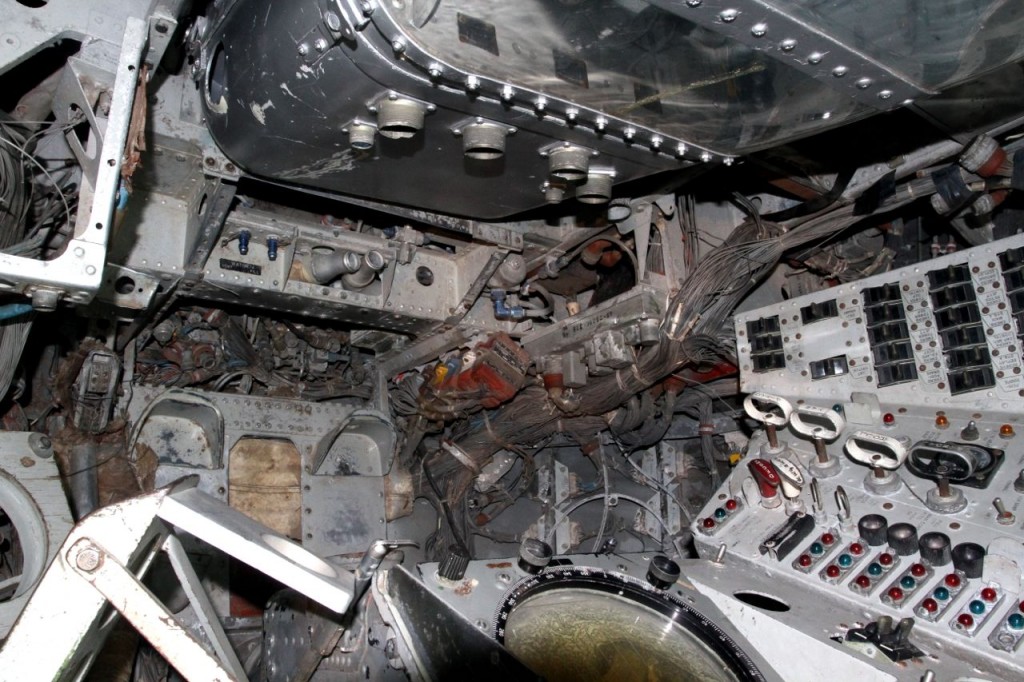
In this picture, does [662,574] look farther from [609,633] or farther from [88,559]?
[88,559]

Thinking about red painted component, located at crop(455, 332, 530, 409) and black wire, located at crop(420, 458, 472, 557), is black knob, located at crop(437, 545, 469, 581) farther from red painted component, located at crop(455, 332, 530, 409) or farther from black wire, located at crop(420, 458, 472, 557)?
black wire, located at crop(420, 458, 472, 557)

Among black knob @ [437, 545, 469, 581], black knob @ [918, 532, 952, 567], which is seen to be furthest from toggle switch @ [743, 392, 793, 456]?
black knob @ [437, 545, 469, 581]

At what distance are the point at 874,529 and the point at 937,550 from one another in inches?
7.8

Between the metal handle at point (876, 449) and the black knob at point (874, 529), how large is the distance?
0.57 feet

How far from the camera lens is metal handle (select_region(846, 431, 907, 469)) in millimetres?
2641

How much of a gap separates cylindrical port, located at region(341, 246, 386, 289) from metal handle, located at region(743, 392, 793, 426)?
4.91 feet

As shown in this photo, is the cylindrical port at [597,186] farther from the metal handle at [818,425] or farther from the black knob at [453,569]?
the black knob at [453,569]

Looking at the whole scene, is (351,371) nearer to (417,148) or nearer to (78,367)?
(78,367)

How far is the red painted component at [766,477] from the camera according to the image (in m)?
2.92

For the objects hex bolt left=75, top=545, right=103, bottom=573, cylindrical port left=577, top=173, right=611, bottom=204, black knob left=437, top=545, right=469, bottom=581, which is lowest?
black knob left=437, top=545, right=469, bottom=581

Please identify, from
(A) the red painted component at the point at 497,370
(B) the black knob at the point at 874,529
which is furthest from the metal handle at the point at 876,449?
(A) the red painted component at the point at 497,370

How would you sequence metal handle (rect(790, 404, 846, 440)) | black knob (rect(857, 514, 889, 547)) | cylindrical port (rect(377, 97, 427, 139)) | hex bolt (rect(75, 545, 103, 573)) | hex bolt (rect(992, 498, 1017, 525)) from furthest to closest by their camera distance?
metal handle (rect(790, 404, 846, 440)) < black knob (rect(857, 514, 889, 547)) < hex bolt (rect(992, 498, 1017, 525)) < cylindrical port (rect(377, 97, 427, 139)) < hex bolt (rect(75, 545, 103, 573))

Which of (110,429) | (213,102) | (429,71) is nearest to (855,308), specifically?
(429,71)

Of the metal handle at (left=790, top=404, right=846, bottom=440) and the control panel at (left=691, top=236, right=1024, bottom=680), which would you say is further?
the metal handle at (left=790, top=404, right=846, bottom=440)
